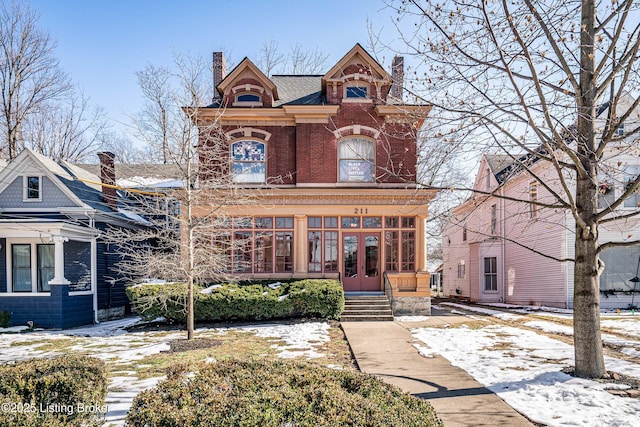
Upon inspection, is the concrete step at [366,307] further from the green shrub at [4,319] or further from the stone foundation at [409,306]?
the green shrub at [4,319]

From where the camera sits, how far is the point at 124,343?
10.5m

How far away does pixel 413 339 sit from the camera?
10.1m

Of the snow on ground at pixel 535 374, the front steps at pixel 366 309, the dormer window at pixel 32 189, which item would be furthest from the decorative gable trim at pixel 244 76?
the snow on ground at pixel 535 374

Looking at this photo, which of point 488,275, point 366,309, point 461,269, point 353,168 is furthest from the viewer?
point 461,269

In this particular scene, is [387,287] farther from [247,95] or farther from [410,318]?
[247,95]

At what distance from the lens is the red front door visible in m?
16.1

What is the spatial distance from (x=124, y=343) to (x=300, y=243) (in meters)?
7.24

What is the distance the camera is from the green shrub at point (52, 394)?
4.05 metres

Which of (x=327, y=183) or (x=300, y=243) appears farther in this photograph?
(x=327, y=183)

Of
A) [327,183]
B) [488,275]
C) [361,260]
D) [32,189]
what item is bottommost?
[488,275]

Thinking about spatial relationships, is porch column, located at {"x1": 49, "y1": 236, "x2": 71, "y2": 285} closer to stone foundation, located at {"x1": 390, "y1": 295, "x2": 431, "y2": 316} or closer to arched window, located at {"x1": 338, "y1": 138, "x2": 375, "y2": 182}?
arched window, located at {"x1": 338, "y1": 138, "x2": 375, "y2": 182}

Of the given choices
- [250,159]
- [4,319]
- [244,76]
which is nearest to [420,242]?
[250,159]

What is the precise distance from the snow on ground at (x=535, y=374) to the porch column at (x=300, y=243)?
5.81 meters

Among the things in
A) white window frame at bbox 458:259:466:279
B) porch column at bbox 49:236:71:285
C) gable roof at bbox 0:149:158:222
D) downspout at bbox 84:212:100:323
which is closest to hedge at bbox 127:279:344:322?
porch column at bbox 49:236:71:285
